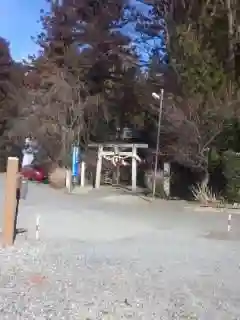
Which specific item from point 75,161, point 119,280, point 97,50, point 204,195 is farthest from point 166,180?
point 119,280

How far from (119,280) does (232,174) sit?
53.0ft

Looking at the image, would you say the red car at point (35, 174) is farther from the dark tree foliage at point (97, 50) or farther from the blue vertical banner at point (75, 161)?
the blue vertical banner at point (75, 161)

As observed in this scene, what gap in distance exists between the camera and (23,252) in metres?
10.2

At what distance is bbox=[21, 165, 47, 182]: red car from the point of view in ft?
141

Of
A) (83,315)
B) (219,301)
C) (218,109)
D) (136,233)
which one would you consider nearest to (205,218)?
(136,233)

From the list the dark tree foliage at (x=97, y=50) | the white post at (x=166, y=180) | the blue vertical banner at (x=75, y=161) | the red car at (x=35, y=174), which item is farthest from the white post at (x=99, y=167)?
the red car at (x=35, y=174)

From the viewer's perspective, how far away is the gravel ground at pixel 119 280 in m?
6.07

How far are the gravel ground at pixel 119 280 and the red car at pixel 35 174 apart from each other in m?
31.4

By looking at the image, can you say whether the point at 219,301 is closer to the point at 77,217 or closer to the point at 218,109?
the point at 77,217

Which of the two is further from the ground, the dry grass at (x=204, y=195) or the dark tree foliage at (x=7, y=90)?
the dark tree foliage at (x=7, y=90)

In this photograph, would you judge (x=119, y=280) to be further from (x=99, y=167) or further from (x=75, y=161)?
(x=99, y=167)

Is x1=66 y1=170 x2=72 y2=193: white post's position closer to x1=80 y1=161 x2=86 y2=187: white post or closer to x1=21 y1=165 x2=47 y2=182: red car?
x1=80 y1=161 x2=86 y2=187: white post

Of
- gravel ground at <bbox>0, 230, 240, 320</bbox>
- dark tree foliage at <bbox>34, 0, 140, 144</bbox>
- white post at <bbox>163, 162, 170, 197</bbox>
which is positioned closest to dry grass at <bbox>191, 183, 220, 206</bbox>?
white post at <bbox>163, 162, 170, 197</bbox>

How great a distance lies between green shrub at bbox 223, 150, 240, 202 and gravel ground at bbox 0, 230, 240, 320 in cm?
1126
